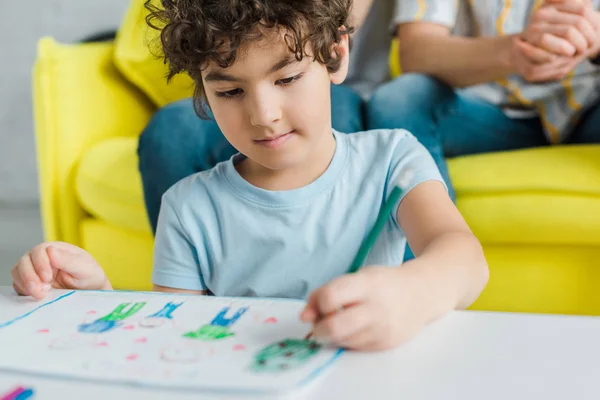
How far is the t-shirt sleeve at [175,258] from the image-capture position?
0.76 meters

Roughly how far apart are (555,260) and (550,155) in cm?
17

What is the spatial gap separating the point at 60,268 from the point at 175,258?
13 centimetres

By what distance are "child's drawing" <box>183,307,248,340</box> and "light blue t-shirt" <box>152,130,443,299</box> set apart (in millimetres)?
241

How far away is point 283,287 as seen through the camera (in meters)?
0.75

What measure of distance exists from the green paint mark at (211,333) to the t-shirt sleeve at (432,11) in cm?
97

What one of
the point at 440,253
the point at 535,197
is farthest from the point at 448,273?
the point at 535,197

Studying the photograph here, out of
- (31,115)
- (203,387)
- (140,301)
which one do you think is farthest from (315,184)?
(31,115)

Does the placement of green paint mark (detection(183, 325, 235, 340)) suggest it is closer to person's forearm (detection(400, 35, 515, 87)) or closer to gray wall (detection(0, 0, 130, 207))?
person's forearm (detection(400, 35, 515, 87))

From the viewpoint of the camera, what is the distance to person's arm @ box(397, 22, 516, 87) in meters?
1.17

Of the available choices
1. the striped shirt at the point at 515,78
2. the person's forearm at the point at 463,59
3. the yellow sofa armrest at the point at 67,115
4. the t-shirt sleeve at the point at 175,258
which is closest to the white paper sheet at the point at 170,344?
the t-shirt sleeve at the point at 175,258

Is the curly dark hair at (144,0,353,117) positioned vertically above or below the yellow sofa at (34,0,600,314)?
above

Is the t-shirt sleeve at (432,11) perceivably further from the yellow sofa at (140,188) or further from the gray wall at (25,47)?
the gray wall at (25,47)

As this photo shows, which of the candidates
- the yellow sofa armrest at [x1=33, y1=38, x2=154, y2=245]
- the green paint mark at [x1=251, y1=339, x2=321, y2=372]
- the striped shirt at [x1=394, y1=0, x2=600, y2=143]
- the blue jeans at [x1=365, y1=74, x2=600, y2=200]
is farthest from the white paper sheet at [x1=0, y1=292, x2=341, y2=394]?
the yellow sofa armrest at [x1=33, y1=38, x2=154, y2=245]

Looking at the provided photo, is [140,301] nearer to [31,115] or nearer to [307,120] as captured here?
[307,120]
